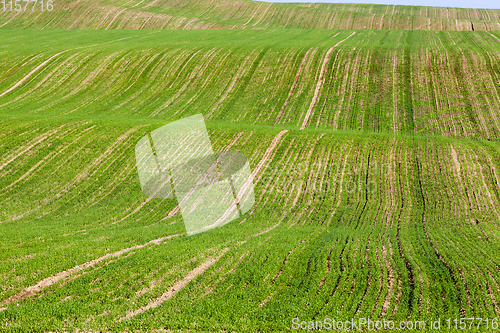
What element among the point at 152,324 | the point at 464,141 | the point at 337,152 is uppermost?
the point at 152,324

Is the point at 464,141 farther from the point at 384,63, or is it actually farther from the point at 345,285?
the point at 345,285

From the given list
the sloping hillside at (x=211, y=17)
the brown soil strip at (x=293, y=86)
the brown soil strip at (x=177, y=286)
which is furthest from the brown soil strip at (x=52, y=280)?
the sloping hillside at (x=211, y=17)

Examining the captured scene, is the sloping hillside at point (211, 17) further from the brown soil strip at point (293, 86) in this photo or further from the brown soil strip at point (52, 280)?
the brown soil strip at point (52, 280)

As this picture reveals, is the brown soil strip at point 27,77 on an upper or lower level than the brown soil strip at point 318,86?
upper

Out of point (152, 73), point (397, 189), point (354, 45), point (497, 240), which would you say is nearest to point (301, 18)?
point (354, 45)

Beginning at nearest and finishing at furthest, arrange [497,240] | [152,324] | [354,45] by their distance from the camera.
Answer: [152,324], [497,240], [354,45]
